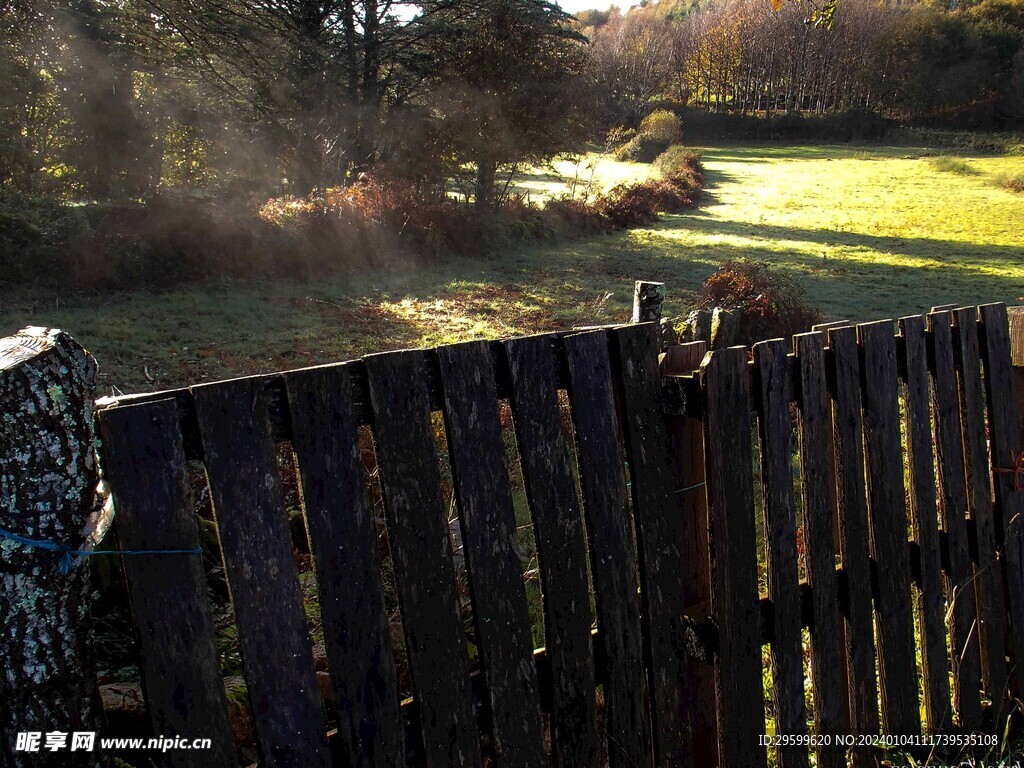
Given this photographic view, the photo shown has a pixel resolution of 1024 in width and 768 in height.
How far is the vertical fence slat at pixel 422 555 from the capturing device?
1916 millimetres

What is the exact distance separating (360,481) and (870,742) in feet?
7.42

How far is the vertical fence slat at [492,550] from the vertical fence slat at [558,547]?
82 mm

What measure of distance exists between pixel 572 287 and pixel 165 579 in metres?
12.2

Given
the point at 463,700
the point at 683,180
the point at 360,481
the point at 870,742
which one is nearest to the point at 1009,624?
the point at 870,742

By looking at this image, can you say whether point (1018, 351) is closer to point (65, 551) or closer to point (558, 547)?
point (558, 547)

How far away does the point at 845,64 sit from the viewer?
5366cm

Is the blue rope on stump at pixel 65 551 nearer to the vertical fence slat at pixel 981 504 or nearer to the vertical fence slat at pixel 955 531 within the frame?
the vertical fence slat at pixel 955 531

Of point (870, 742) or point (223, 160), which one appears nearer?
point (870, 742)

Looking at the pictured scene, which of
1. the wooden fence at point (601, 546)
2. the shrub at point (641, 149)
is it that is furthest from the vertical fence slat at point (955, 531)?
the shrub at point (641, 149)

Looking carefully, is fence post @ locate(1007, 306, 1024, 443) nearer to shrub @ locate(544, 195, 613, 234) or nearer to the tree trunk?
shrub @ locate(544, 195, 613, 234)

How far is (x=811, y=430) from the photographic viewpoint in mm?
2641

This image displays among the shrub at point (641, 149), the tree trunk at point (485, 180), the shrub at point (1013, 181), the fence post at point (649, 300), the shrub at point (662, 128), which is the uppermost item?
the shrub at point (662, 128)

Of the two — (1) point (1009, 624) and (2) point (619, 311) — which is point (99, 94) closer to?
(2) point (619, 311)

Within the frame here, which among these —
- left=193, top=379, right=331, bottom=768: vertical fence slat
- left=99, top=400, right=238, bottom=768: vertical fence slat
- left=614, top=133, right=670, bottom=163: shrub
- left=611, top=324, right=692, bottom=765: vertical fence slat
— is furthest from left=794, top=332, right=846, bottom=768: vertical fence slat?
left=614, top=133, right=670, bottom=163: shrub
